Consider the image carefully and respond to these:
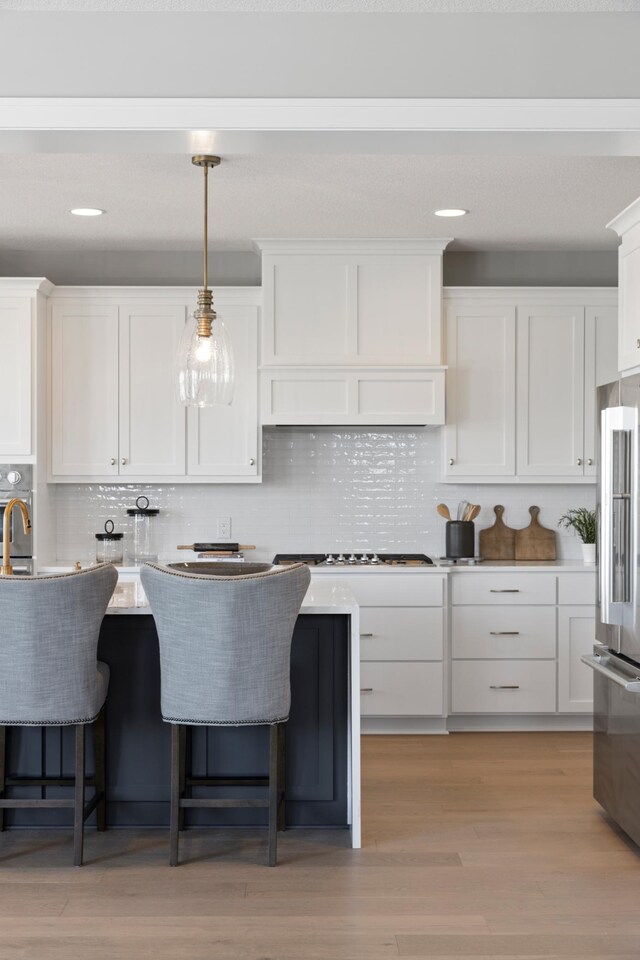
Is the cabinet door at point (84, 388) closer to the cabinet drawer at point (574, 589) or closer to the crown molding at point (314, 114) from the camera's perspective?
the cabinet drawer at point (574, 589)

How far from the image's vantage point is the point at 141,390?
17.7 ft

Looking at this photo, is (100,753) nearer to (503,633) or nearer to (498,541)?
(503,633)

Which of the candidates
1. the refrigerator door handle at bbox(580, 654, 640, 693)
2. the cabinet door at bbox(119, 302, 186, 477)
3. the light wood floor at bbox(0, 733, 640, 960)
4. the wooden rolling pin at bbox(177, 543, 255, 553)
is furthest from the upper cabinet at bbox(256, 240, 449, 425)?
the light wood floor at bbox(0, 733, 640, 960)

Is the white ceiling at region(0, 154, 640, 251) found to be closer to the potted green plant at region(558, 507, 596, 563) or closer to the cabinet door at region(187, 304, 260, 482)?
the cabinet door at region(187, 304, 260, 482)

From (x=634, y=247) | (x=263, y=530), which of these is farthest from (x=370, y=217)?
(x=263, y=530)

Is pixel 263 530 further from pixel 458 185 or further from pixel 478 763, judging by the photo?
pixel 458 185

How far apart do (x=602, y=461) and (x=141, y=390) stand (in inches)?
109

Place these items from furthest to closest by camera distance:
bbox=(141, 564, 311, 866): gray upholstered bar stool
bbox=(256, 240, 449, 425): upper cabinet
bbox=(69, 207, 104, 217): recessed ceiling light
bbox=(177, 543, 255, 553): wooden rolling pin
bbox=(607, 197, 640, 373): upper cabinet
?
bbox=(177, 543, 255, 553): wooden rolling pin < bbox=(256, 240, 449, 425): upper cabinet < bbox=(69, 207, 104, 217): recessed ceiling light < bbox=(607, 197, 640, 373): upper cabinet < bbox=(141, 564, 311, 866): gray upholstered bar stool

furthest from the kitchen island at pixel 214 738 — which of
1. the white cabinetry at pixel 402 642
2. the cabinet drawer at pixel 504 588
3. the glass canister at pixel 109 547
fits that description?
the glass canister at pixel 109 547

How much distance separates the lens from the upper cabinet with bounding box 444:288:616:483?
5.38 metres

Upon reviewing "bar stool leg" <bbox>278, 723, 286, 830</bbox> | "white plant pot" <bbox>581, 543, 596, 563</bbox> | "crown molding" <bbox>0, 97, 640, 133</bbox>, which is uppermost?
"crown molding" <bbox>0, 97, 640, 133</bbox>

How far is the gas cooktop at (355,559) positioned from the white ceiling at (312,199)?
175 cm

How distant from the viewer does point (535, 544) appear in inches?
222

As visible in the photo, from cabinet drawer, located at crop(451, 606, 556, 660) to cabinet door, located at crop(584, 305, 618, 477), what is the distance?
875mm
